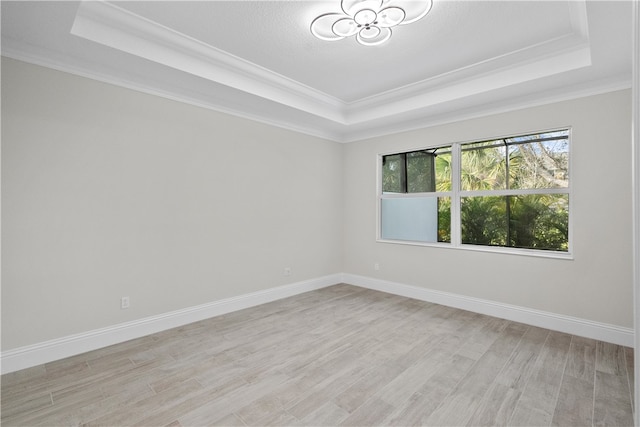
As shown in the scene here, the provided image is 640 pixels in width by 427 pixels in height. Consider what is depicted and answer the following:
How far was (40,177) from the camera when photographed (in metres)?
2.62

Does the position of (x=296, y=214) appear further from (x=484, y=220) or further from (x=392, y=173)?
(x=484, y=220)

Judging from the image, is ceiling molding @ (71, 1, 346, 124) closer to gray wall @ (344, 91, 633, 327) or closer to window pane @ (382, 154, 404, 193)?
window pane @ (382, 154, 404, 193)

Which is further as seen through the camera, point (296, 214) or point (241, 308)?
point (296, 214)

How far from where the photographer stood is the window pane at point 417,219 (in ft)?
14.6

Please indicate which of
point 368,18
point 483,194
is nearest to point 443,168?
point 483,194

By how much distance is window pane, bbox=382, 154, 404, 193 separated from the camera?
494 cm

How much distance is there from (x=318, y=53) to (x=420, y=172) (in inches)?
95.8

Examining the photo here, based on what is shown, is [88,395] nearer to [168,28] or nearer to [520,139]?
[168,28]

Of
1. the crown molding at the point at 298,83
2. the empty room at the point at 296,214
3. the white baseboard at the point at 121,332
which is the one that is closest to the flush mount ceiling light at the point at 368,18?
the empty room at the point at 296,214

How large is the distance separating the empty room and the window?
0.03 metres

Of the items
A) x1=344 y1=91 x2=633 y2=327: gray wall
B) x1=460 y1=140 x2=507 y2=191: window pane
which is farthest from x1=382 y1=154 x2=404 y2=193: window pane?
x1=460 y1=140 x2=507 y2=191: window pane

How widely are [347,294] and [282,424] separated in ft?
9.63

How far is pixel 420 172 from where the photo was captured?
15.4ft

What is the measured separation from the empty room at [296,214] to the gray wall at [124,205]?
0.06 feet
